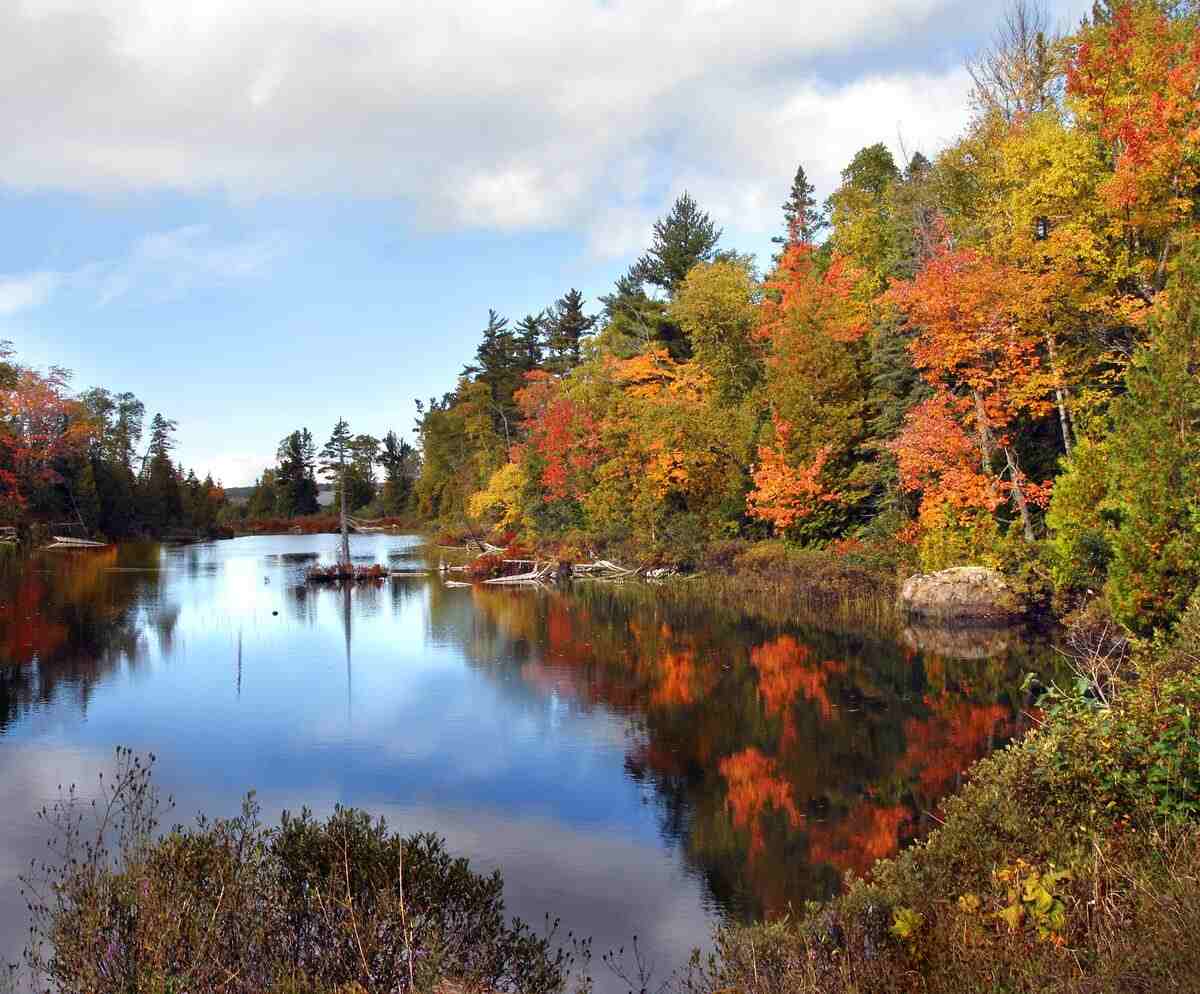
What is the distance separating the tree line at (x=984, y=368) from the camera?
18.4m

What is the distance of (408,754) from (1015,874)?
1098 centimetres

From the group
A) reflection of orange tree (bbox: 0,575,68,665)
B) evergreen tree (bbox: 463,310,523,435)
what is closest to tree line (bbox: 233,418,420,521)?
evergreen tree (bbox: 463,310,523,435)

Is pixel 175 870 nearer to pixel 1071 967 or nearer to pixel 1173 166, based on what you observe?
pixel 1071 967

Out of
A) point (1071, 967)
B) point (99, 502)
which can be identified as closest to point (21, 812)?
point (1071, 967)

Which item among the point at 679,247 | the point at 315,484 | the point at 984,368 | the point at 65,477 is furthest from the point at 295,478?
the point at 984,368

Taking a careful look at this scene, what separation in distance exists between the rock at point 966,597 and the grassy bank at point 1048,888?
57.3ft

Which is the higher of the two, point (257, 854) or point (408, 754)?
point (257, 854)

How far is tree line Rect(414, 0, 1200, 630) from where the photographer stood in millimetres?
18422

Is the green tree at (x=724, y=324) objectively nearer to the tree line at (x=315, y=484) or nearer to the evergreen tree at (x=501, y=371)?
the evergreen tree at (x=501, y=371)

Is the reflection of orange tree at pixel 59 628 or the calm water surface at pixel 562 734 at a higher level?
the reflection of orange tree at pixel 59 628

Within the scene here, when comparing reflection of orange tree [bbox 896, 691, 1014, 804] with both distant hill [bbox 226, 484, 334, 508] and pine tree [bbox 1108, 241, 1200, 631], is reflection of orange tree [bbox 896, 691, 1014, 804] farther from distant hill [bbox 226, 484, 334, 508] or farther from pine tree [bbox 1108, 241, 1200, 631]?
distant hill [bbox 226, 484, 334, 508]

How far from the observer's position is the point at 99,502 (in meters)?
69.1

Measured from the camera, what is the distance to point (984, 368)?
83.5 ft

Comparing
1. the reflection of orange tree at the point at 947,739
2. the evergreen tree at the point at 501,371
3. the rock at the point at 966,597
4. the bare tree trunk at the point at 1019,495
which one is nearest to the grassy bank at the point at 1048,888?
the reflection of orange tree at the point at 947,739
